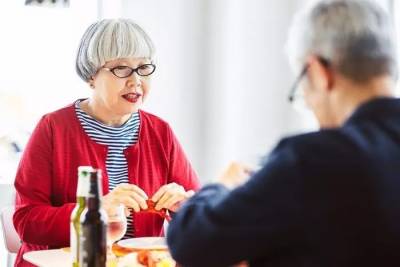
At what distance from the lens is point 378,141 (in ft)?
2.97

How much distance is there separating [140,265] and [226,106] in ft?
4.31

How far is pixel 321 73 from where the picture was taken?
99cm

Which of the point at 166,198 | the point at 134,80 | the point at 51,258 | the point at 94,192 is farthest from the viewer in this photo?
the point at 134,80

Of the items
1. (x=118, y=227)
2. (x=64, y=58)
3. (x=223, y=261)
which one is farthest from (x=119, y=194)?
(x=64, y=58)

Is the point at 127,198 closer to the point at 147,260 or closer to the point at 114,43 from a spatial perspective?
the point at 147,260

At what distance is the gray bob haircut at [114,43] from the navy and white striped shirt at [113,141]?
15 centimetres

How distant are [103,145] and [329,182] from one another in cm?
104

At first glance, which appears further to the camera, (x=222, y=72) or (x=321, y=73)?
(x=222, y=72)

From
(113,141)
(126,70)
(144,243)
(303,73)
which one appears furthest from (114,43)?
(303,73)

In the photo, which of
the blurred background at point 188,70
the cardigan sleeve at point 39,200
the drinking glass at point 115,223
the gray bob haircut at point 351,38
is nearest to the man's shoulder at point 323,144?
the gray bob haircut at point 351,38

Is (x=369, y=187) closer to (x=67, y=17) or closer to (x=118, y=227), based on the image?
(x=118, y=227)

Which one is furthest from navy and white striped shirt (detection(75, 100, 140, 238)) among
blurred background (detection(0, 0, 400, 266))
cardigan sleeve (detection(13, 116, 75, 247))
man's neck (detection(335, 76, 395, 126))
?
man's neck (detection(335, 76, 395, 126))

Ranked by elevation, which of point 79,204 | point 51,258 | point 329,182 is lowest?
point 51,258

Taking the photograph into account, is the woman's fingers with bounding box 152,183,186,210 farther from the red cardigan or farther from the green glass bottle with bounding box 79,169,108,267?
the green glass bottle with bounding box 79,169,108,267
